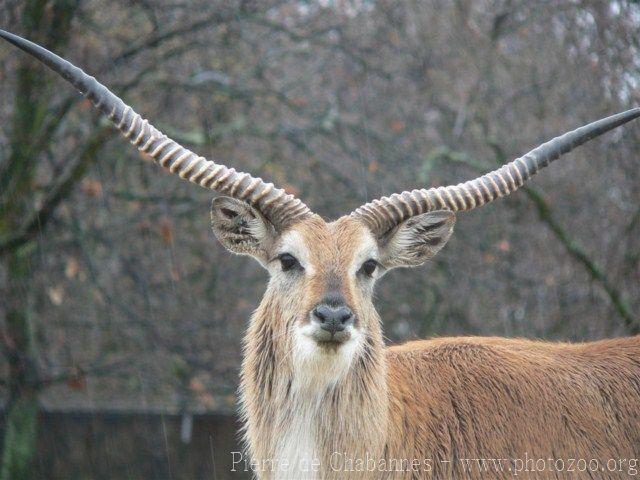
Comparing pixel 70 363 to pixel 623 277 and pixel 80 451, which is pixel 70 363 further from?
pixel 623 277

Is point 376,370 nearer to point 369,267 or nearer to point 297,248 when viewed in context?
point 369,267

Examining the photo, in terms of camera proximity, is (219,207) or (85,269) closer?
(219,207)

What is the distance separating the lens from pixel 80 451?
1744 centimetres

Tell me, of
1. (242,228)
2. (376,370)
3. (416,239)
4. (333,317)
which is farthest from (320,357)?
(416,239)

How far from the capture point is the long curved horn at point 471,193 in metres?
8.50

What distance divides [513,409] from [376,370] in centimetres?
120

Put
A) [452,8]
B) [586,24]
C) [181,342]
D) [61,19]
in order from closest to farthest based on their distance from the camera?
1. [61,19]
2. [586,24]
3. [181,342]
4. [452,8]

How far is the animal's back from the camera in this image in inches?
316

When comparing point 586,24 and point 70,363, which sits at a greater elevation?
point 586,24

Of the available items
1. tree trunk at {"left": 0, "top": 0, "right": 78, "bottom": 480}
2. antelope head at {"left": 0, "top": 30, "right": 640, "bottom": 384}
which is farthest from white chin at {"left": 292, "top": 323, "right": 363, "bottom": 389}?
tree trunk at {"left": 0, "top": 0, "right": 78, "bottom": 480}

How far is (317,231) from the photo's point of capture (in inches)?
324

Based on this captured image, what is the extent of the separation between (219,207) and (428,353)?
7.40 feet

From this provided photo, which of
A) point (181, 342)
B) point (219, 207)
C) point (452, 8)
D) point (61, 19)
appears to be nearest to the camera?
point (219, 207)

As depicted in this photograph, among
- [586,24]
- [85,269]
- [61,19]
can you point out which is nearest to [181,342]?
[85,269]
